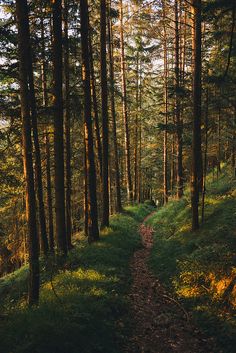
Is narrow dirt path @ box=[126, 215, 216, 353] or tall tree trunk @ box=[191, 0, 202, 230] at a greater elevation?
tall tree trunk @ box=[191, 0, 202, 230]

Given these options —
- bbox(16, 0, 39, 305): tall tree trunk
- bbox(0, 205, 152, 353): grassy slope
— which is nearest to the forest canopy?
bbox(16, 0, 39, 305): tall tree trunk

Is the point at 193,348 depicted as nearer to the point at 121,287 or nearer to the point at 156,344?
the point at 156,344

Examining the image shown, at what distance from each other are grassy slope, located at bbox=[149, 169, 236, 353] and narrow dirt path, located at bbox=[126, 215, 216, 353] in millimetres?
307

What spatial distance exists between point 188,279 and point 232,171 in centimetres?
1303

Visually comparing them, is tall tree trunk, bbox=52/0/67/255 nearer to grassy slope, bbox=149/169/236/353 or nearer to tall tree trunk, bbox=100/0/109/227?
grassy slope, bbox=149/169/236/353

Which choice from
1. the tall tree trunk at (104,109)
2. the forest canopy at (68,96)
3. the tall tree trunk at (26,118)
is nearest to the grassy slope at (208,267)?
the forest canopy at (68,96)

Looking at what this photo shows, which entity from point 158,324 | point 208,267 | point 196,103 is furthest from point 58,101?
point 158,324

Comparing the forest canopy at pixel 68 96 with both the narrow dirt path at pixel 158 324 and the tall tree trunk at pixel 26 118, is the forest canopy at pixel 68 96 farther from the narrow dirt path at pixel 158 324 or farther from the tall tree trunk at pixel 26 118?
the narrow dirt path at pixel 158 324

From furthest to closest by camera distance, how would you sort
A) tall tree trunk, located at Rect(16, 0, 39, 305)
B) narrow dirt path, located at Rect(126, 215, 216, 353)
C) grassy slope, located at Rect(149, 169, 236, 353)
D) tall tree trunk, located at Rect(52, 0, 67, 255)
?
1. tall tree trunk, located at Rect(52, 0, 67, 255)
2. grassy slope, located at Rect(149, 169, 236, 353)
3. tall tree trunk, located at Rect(16, 0, 39, 305)
4. narrow dirt path, located at Rect(126, 215, 216, 353)

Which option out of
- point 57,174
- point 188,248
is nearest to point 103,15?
point 57,174

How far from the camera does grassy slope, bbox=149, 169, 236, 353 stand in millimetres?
7762

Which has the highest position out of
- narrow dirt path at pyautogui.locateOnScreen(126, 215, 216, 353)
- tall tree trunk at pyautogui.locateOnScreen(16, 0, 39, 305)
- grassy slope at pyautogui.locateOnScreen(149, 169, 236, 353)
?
tall tree trunk at pyautogui.locateOnScreen(16, 0, 39, 305)

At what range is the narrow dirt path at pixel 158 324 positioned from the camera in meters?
7.28

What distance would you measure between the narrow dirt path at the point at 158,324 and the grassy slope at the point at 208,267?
12.1 inches
